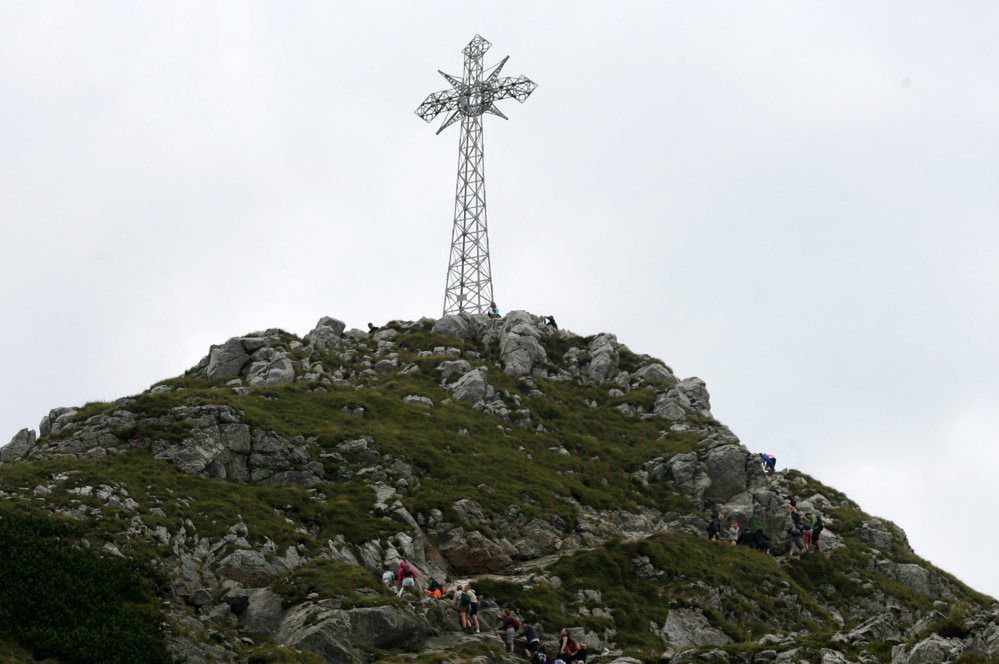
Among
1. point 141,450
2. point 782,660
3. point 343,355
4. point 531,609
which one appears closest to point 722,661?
point 782,660

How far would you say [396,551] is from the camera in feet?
169

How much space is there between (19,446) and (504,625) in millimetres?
30447

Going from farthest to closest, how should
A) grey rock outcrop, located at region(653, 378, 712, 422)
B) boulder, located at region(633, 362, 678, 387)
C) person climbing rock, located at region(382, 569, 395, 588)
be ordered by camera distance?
boulder, located at region(633, 362, 678, 387) < grey rock outcrop, located at region(653, 378, 712, 422) < person climbing rock, located at region(382, 569, 395, 588)

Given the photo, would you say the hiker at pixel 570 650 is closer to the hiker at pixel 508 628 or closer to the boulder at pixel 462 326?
the hiker at pixel 508 628

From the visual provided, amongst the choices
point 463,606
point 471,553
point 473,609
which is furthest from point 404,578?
point 471,553

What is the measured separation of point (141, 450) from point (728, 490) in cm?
3643

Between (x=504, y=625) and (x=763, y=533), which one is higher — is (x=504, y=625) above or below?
below

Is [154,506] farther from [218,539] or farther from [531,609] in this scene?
[531,609]

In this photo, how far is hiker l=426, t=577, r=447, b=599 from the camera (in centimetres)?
4641

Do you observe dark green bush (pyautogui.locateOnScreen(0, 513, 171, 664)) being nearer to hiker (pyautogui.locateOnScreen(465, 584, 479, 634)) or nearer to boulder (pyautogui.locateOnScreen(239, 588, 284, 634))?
boulder (pyautogui.locateOnScreen(239, 588, 284, 634))

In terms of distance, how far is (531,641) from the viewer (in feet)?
146

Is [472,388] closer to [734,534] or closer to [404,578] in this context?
[734,534]

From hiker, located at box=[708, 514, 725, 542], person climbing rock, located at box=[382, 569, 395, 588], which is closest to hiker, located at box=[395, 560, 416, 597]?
person climbing rock, located at box=[382, 569, 395, 588]

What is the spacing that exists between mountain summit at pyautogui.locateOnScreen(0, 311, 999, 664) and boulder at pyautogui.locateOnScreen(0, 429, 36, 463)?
0.16 metres
